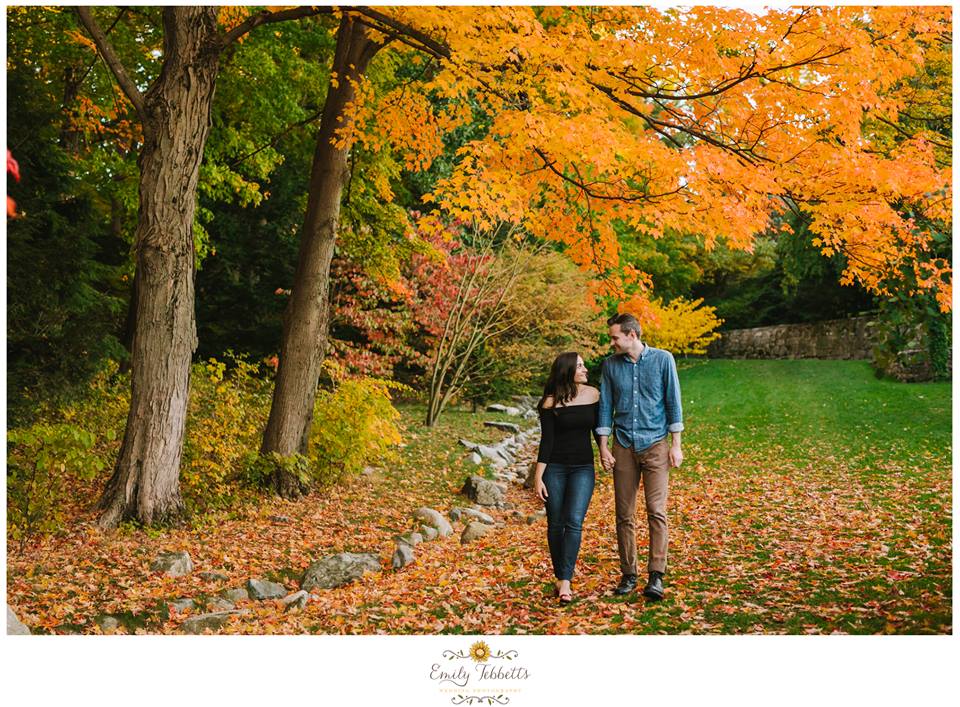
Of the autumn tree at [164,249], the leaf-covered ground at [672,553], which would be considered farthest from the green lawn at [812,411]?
the autumn tree at [164,249]

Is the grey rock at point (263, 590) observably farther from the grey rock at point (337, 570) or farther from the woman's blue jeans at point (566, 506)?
the woman's blue jeans at point (566, 506)

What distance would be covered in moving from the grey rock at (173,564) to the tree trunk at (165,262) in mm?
645

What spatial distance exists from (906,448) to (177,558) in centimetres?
708

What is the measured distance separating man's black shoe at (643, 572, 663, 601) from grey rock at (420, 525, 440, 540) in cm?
250

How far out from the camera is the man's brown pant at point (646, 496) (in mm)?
3910

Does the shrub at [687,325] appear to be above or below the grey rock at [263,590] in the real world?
above

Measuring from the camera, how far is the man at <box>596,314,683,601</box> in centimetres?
390

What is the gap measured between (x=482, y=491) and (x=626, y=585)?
3687 mm

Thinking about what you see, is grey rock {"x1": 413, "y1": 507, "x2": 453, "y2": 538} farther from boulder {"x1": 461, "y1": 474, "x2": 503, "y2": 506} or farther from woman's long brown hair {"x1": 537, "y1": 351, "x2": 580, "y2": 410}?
woman's long brown hair {"x1": 537, "y1": 351, "x2": 580, "y2": 410}

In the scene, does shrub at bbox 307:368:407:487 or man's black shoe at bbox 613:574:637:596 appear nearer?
man's black shoe at bbox 613:574:637:596

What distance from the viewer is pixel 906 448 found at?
7.13 m

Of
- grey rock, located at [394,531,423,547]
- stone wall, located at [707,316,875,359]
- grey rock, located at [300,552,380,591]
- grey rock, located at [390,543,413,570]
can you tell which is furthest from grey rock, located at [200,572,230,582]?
stone wall, located at [707,316,875,359]

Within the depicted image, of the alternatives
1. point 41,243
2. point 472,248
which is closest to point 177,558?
point 41,243
